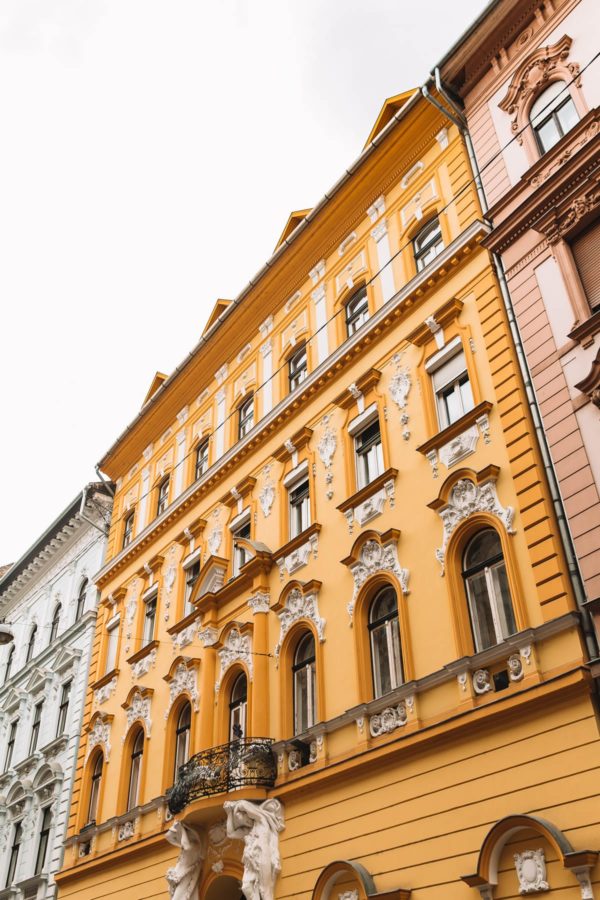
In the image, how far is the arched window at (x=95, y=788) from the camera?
68.4 feet

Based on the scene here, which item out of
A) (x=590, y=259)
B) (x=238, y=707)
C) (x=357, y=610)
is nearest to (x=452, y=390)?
(x=590, y=259)

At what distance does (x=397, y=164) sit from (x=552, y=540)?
35.4 ft

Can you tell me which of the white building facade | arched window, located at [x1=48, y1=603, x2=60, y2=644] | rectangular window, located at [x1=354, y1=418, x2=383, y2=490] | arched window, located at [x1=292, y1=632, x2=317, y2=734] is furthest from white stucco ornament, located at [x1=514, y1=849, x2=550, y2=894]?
arched window, located at [x1=48, y1=603, x2=60, y2=644]

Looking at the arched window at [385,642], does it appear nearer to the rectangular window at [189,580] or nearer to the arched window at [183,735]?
the arched window at [183,735]

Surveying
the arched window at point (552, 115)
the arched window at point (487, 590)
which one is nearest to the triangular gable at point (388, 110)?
the arched window at point (552, 115)

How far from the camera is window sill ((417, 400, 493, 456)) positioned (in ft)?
44.2

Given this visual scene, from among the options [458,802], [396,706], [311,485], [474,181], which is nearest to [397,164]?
[474,181]

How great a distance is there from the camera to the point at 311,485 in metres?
17.3

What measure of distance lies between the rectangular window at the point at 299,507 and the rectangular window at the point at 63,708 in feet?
37.1

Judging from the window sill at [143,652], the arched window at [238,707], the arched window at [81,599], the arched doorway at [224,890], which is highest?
the arched window at [81,599]

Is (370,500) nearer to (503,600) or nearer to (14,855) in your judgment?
(503,600)

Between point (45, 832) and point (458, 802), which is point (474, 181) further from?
point (45, 832)

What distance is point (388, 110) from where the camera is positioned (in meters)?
19.3

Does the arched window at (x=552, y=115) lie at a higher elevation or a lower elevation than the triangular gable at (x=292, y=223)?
lower
